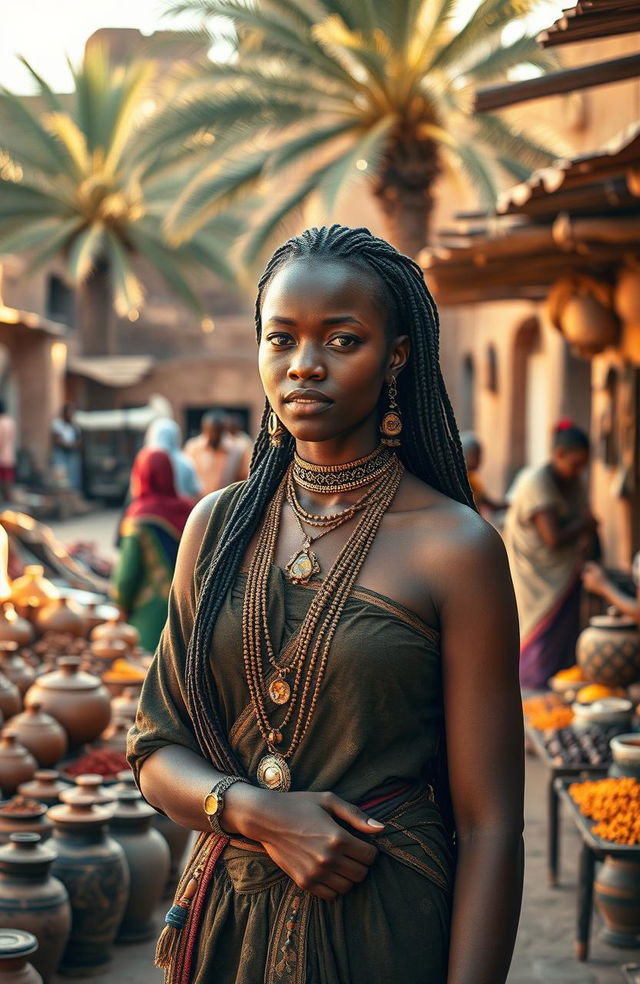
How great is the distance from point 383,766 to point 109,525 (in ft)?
75.3

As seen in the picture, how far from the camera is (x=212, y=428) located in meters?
12.3

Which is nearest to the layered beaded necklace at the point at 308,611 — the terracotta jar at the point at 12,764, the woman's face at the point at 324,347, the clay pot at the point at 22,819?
the woman's face at the point at 324,347

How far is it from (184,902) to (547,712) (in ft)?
16.0

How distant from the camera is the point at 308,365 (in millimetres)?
1954

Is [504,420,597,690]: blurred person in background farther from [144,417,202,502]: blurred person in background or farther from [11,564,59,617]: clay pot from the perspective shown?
[11,564,59,617]: clay pot

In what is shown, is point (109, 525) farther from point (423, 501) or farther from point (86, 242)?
point (423, 501)

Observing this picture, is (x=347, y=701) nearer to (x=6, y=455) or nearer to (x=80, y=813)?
(x=80, y=813)

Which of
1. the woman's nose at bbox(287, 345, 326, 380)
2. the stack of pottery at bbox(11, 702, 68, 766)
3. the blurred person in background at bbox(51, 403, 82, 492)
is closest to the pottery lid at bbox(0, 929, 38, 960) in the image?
the stack of pottery at bbox(11, 702, 68, 766)

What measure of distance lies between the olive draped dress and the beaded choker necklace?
0.52 ft

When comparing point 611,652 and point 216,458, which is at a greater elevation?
point 216,458

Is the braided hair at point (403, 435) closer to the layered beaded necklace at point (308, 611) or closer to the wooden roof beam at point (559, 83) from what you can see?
the layered beaded necklace at point (308, 611)

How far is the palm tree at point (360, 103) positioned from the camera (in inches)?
490

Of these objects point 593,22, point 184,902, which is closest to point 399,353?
point 184,902

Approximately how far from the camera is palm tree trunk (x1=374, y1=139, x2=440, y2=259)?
42.9 feet
